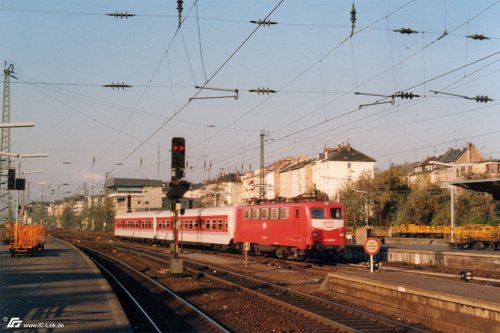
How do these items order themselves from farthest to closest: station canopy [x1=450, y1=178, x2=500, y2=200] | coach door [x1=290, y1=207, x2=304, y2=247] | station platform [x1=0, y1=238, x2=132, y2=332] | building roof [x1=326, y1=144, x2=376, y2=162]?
building roof [x1=326, y1=144, x2=376, y2=162] → coach door [x1=290, y1=207, x2=304, y2=247] → station canopy [x1=450, y1=178, x2=500, y2=200] → station platform [x1=0, y1=238, x2=132, y2=332]

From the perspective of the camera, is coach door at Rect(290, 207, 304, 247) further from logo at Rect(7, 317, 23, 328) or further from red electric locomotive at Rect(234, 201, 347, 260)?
logo at Rect(7, 317, 23, 328)

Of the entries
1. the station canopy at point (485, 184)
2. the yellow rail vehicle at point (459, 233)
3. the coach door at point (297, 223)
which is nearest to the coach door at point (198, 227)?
the coach door at point (297, 223)

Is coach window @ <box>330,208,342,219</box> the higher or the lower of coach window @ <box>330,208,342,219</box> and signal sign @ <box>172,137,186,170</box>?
the lower

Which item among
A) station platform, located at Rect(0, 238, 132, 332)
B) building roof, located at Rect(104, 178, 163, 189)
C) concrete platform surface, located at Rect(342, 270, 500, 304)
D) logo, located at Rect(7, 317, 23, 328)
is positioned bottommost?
station platform, located at Rect(0, 238, 132, 332)

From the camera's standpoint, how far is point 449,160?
3428 inches

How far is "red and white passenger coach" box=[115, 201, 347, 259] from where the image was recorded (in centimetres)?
2516

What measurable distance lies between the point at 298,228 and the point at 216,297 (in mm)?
10049

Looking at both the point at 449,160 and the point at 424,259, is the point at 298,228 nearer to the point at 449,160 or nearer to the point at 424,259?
the point at 424,259

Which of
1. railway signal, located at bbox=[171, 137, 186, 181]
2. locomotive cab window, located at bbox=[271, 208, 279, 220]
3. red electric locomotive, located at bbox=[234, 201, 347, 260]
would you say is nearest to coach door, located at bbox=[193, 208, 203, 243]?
red electric locomotive, located at bbox=[234, 201, 347, 260]

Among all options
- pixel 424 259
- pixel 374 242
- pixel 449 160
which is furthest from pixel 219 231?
pixel 449 160

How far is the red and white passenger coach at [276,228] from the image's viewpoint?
82.5 ft

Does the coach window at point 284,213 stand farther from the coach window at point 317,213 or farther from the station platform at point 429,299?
the station platform at point 429,299

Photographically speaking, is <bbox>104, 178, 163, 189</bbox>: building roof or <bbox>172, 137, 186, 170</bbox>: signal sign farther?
<bbox>104, 178, 163, 189</bbox>: building roof

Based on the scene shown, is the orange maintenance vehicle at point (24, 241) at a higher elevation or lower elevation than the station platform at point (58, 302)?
higher
